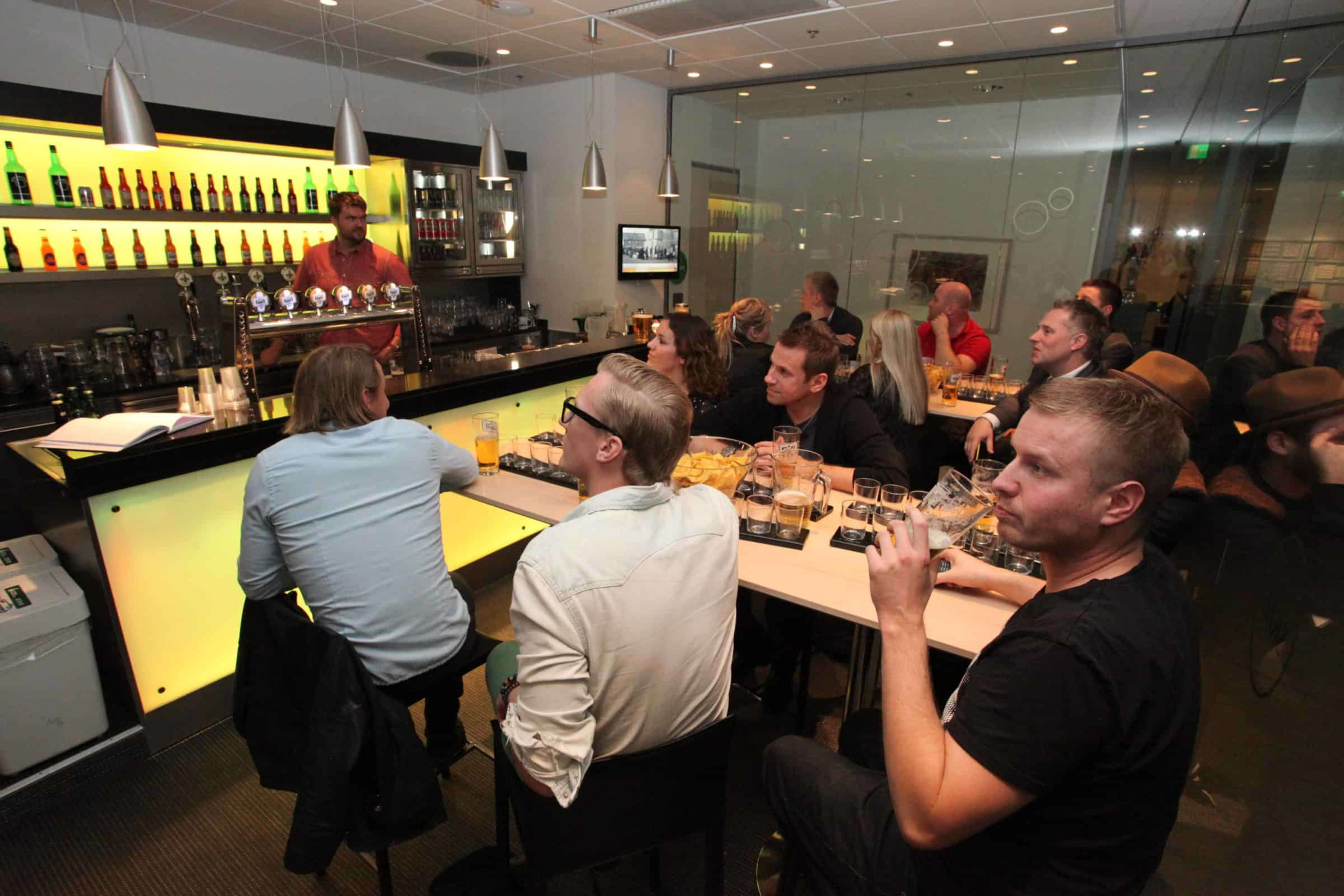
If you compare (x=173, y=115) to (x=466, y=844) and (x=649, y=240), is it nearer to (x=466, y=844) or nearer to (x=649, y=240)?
(x=649, y=240)

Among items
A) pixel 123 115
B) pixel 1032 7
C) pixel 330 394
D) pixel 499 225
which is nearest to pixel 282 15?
pixel 123 115

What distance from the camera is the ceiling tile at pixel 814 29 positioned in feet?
14.2

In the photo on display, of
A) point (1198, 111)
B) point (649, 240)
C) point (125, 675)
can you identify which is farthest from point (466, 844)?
point (649, 240)

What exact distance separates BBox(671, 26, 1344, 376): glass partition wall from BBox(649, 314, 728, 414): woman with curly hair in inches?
70.9

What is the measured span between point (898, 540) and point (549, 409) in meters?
2.76

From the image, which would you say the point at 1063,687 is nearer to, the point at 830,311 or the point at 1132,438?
the point at 1132,438

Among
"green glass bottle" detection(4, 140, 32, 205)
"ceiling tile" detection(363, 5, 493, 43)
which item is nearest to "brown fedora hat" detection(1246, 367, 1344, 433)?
"ceiling tile" detection(363, 5, 493, 43)

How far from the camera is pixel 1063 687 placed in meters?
0.97

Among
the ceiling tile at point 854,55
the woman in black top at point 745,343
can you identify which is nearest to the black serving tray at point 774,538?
the woman in black top at point 745,343

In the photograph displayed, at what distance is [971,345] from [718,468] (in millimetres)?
3530

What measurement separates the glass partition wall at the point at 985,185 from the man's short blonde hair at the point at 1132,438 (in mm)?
1410

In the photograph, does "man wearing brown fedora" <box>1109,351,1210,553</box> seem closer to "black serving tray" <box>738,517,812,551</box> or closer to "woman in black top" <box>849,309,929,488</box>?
"black serving tray" <box>738,517,812,551</box>

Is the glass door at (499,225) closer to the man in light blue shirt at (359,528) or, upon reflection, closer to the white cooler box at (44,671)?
the white cooler box at (44,671)

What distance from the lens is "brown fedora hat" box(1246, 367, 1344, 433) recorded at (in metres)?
1.02
